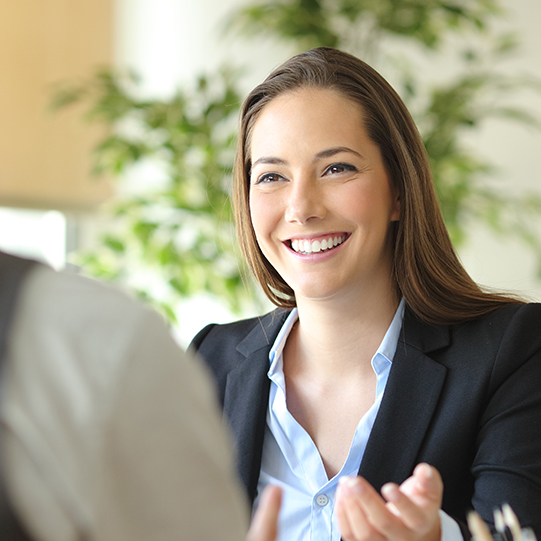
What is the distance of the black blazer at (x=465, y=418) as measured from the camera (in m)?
1.20

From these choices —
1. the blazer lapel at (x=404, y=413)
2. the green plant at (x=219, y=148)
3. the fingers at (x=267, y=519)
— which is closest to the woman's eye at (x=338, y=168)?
the blazer lapel at (x=404, y=413)

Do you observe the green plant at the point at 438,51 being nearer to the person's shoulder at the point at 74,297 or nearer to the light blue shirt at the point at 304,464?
the light blue shirt at the point at 304,464

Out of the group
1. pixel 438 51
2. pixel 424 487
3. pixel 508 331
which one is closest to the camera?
pixel 424 487

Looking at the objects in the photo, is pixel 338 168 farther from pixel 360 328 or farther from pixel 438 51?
pixel 438 51

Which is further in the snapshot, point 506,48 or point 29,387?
point 506,48

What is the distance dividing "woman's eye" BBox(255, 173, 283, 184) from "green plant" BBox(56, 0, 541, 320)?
1.02m

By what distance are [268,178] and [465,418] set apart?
61 cm

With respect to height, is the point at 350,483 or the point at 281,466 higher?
the point at 350,483

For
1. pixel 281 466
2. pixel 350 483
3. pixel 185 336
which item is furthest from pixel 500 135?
pixel 350 483

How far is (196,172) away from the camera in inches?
109

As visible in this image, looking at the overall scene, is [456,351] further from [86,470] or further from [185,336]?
[185,336]

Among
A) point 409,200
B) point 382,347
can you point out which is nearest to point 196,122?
point 409,200

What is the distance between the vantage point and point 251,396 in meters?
1.51

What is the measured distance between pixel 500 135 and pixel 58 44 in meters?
1.92
